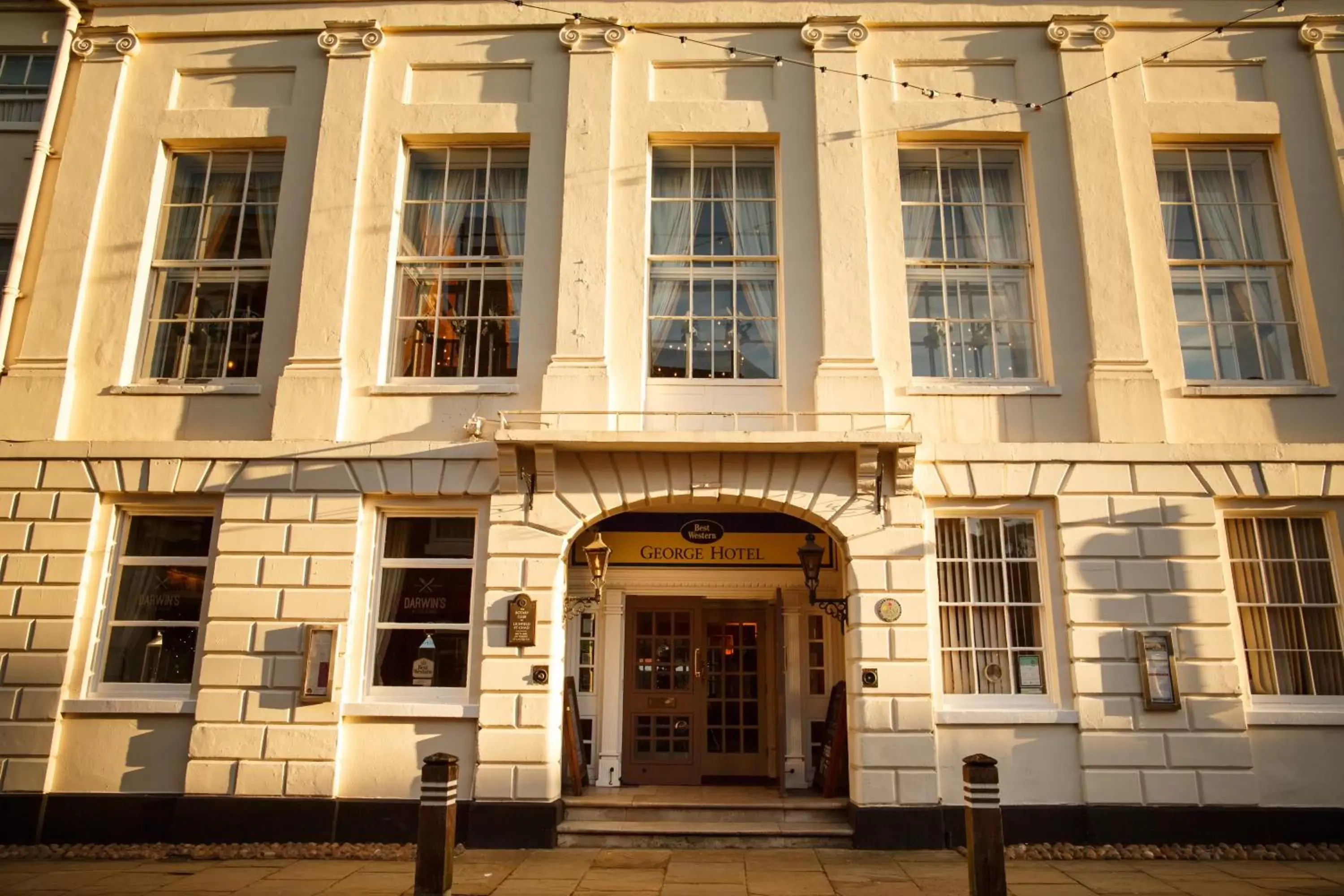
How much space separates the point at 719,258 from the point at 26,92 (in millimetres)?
9097

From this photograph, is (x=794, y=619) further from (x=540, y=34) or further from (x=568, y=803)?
(x=540, y=34)

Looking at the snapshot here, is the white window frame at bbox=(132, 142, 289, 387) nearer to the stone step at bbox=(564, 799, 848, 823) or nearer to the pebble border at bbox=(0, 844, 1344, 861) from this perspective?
the pebble border at bbox=(0, 844, 1344, 861)

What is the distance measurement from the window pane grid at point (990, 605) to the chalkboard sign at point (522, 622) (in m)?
4.19

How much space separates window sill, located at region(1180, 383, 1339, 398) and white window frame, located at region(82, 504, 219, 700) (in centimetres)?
1055

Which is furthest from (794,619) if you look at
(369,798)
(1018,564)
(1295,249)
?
(1295,249)

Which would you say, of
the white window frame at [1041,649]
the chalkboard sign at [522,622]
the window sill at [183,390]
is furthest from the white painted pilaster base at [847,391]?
the window sill at [183,390]

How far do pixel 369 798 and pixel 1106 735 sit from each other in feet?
23.6

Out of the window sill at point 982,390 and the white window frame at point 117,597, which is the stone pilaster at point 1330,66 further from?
the white window frame at point 117,597

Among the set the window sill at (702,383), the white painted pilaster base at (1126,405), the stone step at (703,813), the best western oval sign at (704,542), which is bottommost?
the stone step at (703,813)

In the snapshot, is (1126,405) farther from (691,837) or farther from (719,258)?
(691,837)

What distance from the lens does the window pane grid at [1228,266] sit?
9797 millimetres

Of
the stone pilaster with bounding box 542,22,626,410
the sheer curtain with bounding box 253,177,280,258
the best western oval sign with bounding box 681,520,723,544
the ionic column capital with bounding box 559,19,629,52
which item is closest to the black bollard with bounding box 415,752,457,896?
the stone pilaster with bounding box 542,22,626,410

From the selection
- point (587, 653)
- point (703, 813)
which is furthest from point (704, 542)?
point (703, 813)

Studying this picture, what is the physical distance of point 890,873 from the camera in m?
7.59
